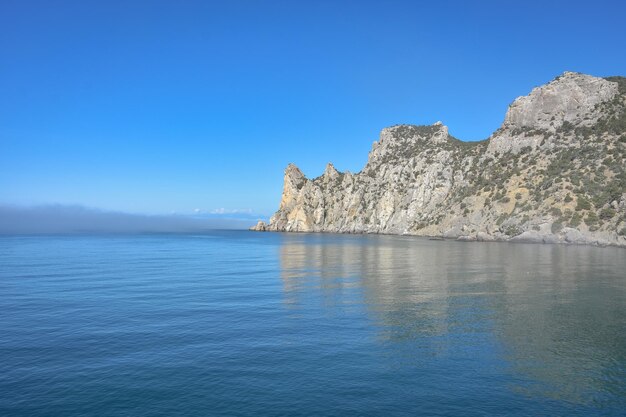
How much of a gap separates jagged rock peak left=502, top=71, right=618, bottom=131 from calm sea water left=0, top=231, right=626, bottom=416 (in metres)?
136

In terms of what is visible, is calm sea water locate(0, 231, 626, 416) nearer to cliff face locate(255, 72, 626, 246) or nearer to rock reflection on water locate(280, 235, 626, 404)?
rock reflection on water locate(280, 235, 626, 404)

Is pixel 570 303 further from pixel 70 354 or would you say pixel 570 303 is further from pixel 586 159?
pixel 586 159

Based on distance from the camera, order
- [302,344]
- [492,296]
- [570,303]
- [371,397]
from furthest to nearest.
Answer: [492,296] → [570,303] → [302,344] → [371,397]

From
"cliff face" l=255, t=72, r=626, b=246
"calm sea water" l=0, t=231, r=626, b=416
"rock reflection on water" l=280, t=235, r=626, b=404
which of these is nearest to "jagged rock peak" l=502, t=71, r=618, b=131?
"cliff face" l=255, t=72, r=626, b=246

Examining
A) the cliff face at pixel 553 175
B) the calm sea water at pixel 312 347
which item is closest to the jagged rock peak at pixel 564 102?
the cliff face at pixel 553 175

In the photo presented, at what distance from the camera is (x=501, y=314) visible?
38.9 metres

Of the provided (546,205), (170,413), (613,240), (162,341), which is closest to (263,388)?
(170,413)

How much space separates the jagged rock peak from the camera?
167m

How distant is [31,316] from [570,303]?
158ft

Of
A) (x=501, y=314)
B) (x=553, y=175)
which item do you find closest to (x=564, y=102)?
(x=553, y=175)

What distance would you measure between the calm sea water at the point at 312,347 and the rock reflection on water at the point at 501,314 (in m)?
0.16

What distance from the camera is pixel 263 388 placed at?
74.1ft

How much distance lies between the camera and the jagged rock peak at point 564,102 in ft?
548

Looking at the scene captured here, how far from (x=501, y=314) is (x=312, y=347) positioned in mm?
19094
